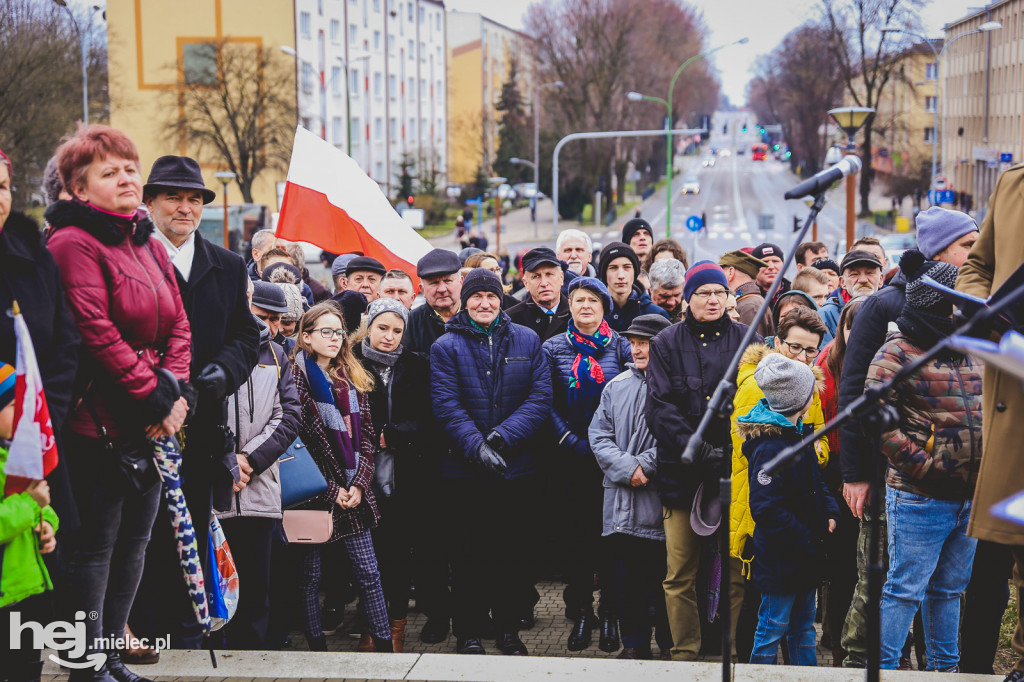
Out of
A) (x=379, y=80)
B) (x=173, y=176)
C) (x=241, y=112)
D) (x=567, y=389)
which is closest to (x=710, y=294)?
(x=567, y=389)

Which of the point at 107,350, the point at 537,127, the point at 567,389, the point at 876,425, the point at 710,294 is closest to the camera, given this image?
the point at 876,425

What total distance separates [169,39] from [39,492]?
62.2m

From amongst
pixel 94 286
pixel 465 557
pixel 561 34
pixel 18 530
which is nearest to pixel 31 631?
pixel 18 530

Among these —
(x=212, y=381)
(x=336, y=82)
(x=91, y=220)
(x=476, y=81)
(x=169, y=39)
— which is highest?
(x=476, y=81)

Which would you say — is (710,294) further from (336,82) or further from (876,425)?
(336,82)

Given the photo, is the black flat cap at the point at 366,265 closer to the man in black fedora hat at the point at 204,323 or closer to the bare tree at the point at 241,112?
the man in black fedora hat at the point at 204,323

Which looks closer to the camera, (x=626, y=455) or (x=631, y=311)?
(x=626, y=455)

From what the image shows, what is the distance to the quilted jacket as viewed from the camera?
14.9ft

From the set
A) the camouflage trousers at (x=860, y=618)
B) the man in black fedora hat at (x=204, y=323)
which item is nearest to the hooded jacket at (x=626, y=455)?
the camouflage trousers at (x=860, y=618)

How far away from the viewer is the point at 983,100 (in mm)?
69312

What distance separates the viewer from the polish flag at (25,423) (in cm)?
350

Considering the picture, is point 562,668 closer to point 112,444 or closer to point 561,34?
point 112,444

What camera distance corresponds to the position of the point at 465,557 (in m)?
6.05

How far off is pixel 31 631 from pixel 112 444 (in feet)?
2.38
